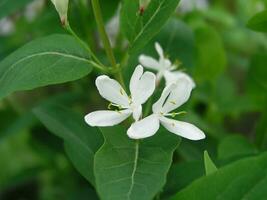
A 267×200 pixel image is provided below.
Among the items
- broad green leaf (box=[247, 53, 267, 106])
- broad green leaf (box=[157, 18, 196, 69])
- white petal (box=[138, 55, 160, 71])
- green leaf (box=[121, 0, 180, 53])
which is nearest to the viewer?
green leaf (box=[121, 0, 180, 53])

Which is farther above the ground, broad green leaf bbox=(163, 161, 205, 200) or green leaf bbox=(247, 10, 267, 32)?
green leaf bbox=(247, 10, 267, 32)

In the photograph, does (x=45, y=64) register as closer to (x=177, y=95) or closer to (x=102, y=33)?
(x=102, y=33)

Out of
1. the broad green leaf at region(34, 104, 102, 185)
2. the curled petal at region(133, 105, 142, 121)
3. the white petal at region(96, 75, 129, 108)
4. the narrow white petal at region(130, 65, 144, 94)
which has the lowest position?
the broad green leaf at region(34, 104, 102, 185)

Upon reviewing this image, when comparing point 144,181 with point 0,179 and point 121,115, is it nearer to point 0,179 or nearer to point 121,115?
point 121,115

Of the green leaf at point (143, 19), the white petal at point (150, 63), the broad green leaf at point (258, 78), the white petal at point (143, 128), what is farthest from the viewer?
the broad green leaf at point (258, 78)

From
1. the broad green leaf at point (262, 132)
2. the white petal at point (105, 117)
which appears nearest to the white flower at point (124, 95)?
the white petal at point (105, 117)

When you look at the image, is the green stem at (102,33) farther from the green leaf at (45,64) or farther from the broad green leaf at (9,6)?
the broad green leaf at (9,6)

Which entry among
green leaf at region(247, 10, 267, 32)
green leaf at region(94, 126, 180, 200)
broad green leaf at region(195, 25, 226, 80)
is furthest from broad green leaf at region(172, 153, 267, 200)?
broad green leaf at region(195, 25, 226, 80)

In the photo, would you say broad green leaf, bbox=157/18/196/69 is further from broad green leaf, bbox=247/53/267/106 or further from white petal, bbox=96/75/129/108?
white petal, bbox=96/75/129/108
